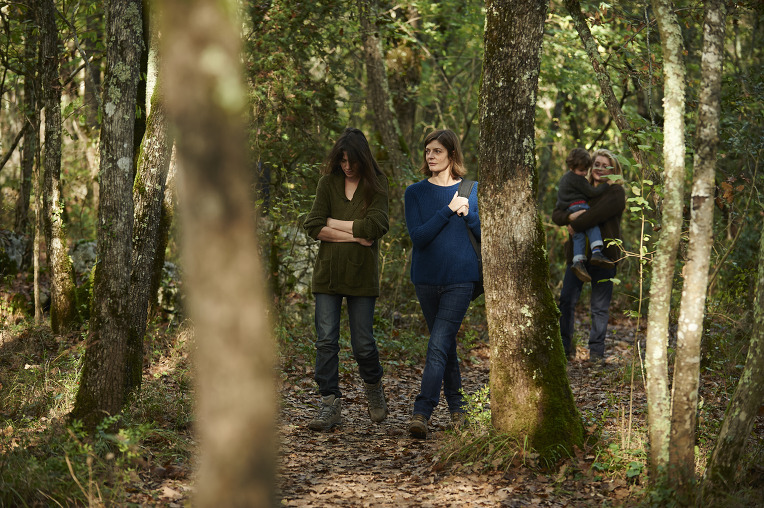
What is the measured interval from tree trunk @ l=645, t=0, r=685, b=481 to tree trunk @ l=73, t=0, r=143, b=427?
3899 millimetres

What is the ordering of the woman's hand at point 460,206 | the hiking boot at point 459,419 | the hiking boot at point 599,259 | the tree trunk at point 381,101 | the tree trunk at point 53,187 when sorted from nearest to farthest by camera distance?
the hiking boot at point 459,419 < the woman's hand at point 460,206 < the hiking boot at point 599,259 < the tree trunk at point 53,187 < the tree trunk at point 381,101

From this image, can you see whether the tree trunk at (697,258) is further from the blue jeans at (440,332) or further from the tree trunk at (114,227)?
the tree trunk at (114,227)

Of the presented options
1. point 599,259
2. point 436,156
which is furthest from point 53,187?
point 599,259

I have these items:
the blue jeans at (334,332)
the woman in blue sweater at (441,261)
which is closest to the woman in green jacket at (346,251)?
the blue jeans at (334,332)

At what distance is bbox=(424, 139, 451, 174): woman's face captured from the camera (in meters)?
5.79

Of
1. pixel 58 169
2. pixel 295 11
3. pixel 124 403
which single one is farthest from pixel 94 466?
pixel 295 11

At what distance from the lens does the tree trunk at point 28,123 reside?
9.91 meters

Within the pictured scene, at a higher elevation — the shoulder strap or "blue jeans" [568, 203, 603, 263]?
the shoulder strap

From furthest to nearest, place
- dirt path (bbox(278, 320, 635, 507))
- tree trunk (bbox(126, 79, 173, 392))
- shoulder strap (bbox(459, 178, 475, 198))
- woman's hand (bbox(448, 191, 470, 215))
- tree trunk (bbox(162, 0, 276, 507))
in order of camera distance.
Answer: tree trunk (bbox(126, 79, 173, 392)) < shoulder strap (bbox(459, 178, 475, 198)) < woman's hand (bbox(448, 191, 470, 215)) < dirt path (bbox(278, 320, 635, 507)) < tree trunk (bbox(162, 0, 276, 507))

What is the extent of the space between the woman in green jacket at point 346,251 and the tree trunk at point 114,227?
1.54 m

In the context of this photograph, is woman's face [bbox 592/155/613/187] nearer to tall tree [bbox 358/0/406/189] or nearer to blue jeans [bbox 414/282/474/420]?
tall tree [bbox 358/0/406/189]

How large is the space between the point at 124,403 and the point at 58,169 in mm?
4309

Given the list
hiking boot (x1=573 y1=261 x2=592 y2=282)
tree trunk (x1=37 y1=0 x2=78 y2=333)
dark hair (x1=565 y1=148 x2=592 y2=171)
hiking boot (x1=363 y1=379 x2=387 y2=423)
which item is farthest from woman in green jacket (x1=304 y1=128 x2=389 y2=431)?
tree trunk (x1=37 y1=0 x2=78 y2=333)

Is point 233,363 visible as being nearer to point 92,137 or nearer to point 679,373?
point 679,373
